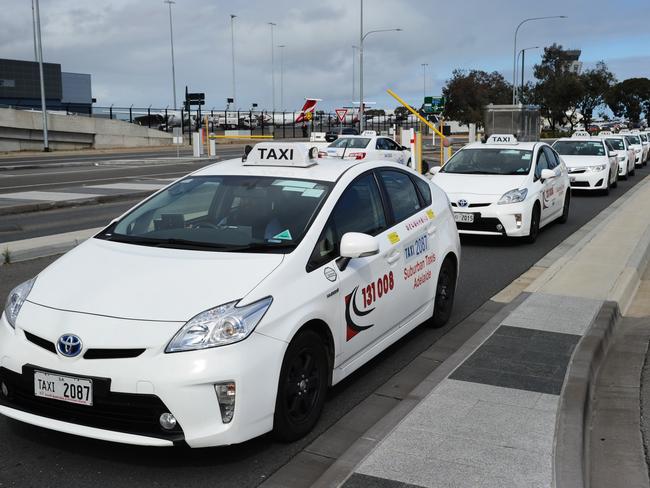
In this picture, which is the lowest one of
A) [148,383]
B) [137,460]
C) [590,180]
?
[137,460]

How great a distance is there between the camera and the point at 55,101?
2825 inches

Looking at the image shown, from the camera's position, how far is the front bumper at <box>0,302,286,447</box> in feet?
12.1

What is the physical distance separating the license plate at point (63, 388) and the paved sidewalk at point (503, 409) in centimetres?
136

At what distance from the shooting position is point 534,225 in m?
11.8

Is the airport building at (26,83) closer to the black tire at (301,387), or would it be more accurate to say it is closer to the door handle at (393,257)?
the door handle at (393,257)

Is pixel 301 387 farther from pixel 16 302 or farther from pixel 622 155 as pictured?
pixel 622 155

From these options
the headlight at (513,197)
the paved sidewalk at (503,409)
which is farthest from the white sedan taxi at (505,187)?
the paved sidewalk at (503,409)

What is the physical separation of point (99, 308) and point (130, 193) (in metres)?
15.1

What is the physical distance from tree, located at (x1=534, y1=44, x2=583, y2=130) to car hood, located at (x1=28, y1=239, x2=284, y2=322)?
2778 inches

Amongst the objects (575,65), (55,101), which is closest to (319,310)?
(55,101)

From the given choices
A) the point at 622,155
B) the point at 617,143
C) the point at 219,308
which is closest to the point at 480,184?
the point at 219,308

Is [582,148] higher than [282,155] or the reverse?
the reverse

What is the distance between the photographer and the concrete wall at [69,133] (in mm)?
43031

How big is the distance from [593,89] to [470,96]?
11.6m
